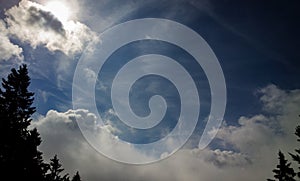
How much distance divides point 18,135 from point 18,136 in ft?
0.66

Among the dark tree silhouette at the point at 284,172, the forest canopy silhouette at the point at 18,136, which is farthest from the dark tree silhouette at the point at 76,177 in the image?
the dark tree silhouette at the point at 284,172

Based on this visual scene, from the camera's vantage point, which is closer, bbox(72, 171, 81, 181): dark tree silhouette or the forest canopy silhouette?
the forest canopy silhouette

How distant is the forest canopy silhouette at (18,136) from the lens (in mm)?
24094

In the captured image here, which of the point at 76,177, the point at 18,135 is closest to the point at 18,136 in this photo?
the point at 18,135

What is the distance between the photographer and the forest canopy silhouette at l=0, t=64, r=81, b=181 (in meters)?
24.1

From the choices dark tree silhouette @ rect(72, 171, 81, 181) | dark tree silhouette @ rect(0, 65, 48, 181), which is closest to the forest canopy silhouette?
dark tree silhouette @ rect(0, 65, 48, 181)

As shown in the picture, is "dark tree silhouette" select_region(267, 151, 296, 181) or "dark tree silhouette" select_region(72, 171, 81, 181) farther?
"dark tree silhouette" select_region(72, 171, 81, 181)

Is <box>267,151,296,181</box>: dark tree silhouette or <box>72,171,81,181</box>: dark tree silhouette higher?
<box>72,171,81,181</box>: dark tree silhouette

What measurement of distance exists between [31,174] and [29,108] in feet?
24.7

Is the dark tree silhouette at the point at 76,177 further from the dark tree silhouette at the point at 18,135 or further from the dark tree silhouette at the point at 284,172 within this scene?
the dark tree silhouette at the point at 284,172

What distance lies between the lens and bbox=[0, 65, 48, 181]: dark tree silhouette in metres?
24.1

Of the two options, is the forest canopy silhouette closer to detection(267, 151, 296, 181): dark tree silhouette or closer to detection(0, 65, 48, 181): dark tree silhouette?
detection(0, 65, 48, 181): dark tree silhouette

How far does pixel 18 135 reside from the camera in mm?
25812

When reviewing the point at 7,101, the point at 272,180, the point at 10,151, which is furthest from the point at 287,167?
the point at 7,101
